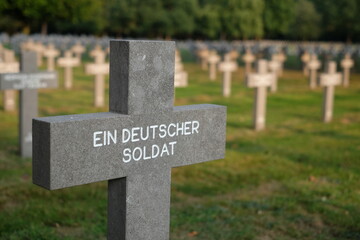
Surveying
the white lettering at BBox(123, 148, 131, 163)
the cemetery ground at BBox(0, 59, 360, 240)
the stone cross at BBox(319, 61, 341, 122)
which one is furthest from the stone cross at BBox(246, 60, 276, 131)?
the white lettering at BBox(123, 148, 131, 163)

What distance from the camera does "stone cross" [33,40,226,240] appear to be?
3.07m

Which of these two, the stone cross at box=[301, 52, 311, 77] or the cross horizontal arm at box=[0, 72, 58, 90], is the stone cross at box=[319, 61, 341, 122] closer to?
the cross horizontal arm at box=[0, 72, 58, 90]

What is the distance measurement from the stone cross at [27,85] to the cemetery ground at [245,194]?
1.34ft

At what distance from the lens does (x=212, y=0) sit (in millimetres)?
62656

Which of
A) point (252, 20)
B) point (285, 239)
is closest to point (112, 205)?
point (285, 239)

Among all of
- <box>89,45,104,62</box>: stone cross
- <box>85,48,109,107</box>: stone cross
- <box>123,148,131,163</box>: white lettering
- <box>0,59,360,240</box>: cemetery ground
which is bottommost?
<box>0,59,360,240</box>: cemetery ground

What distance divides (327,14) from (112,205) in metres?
47.8

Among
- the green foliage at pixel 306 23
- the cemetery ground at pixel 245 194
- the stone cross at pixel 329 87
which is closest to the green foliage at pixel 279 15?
the green foliage at pixel 306 23

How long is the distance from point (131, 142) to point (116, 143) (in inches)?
4.3

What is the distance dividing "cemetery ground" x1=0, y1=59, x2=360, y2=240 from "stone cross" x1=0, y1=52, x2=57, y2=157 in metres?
0.41

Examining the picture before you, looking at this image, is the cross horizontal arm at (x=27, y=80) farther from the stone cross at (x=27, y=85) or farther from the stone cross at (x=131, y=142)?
the stone cross at (x=131, y=142)

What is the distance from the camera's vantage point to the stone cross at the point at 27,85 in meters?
7.85

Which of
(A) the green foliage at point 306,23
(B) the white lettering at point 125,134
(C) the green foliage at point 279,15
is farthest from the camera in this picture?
(C) the green foliage at point 279,15

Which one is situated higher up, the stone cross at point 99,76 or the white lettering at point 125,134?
the white lettering at point 125,134
